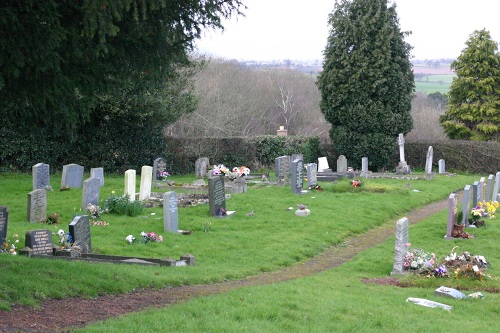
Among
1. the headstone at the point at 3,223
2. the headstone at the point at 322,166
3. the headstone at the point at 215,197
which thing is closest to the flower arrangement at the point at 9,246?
the headstone at the point at 3,223

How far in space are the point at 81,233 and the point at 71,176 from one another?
1189cm

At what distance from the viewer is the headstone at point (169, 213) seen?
57.0 ft

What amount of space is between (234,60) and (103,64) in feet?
234

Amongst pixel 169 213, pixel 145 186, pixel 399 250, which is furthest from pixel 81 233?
pixel 145 186

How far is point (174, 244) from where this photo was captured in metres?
16.1

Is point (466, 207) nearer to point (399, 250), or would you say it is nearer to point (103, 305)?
point (399, 250)

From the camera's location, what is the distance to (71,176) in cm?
2544

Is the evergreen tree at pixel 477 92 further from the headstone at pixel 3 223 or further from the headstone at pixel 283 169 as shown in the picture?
the headstone at pixel 3 223

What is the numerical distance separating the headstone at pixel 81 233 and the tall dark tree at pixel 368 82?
83.9 ft

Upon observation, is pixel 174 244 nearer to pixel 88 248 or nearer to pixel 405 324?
pixel 88 248

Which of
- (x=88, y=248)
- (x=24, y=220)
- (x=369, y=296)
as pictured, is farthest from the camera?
(x=24, y=220)

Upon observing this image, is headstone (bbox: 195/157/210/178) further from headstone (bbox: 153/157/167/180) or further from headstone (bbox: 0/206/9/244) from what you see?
headstone (bbox: 0/206/9/244)

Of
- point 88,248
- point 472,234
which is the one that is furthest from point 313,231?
point 88,248

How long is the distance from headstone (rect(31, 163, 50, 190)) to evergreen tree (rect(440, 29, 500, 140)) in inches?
1182
